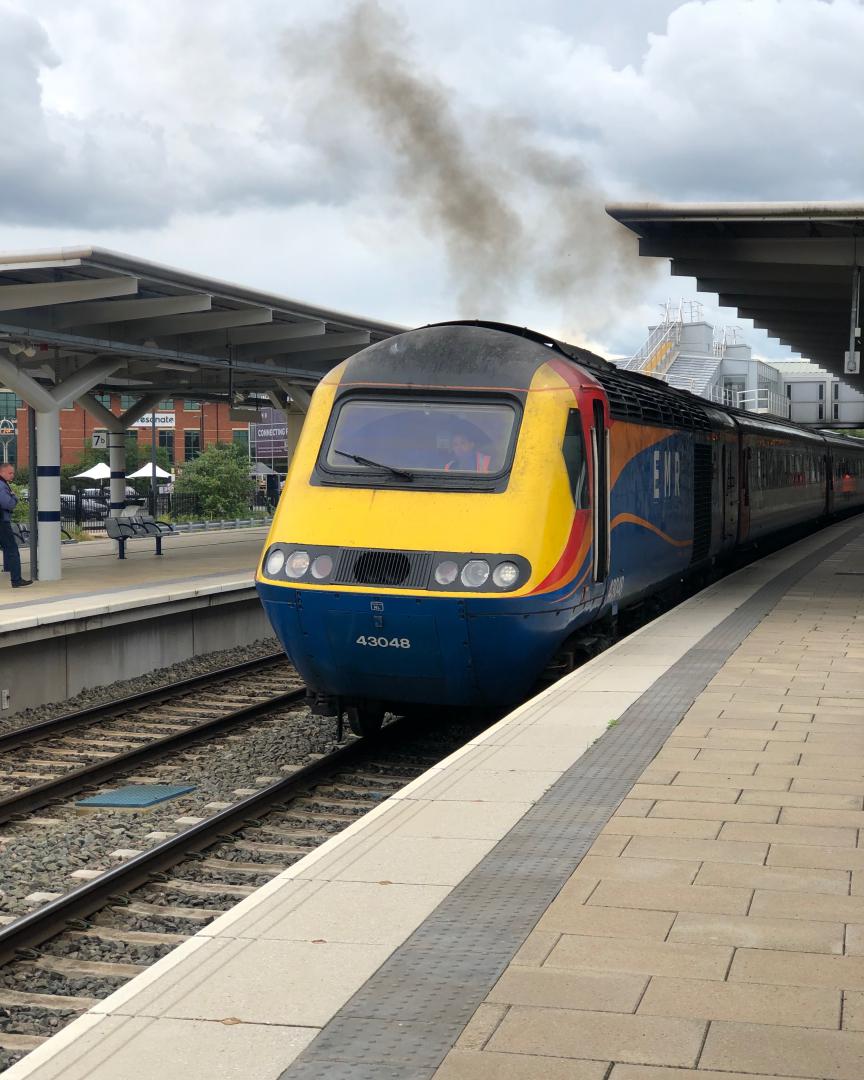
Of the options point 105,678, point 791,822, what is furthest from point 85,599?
point 791,822

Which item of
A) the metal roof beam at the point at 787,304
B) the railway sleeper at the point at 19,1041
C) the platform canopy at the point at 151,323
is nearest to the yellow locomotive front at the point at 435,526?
the railway sleeper at the point at 19,1041

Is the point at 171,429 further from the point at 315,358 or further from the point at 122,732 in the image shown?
the point at 122,732

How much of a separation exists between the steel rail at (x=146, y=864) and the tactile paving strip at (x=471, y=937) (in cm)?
240

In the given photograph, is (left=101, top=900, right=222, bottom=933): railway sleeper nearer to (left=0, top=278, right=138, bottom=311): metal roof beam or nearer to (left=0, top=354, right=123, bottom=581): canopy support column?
(left=0, top=278, right=138, bottom=311): metal roof beam

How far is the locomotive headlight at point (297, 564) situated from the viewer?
9.23 meters

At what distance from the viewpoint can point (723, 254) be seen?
18.0 metres

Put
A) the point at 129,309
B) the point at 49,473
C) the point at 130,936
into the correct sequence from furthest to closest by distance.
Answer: the point at 49,473 < the point at 129,309 < the point at 130,936

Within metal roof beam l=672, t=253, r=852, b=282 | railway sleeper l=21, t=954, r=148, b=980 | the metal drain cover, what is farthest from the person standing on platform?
railway sleeper l=21, t=954, r=148, b=980

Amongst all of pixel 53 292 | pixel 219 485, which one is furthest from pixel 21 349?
pixel 219 485

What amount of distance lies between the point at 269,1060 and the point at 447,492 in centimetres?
597

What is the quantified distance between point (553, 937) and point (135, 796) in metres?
5.69

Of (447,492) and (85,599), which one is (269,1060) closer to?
(447,492)

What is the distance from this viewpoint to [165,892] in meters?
7.21

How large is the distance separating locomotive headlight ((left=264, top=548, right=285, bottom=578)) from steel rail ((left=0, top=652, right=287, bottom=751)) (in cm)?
350
